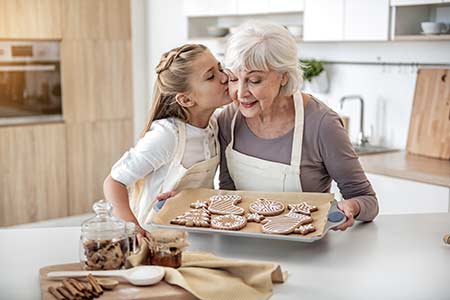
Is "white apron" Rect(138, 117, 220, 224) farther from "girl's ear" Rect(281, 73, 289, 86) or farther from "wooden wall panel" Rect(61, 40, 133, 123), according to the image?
"wooden wall panel" Rect(61, 40, 133, 123)

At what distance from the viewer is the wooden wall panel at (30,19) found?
4297mm

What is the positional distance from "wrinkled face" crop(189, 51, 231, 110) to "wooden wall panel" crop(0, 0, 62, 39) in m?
2.68

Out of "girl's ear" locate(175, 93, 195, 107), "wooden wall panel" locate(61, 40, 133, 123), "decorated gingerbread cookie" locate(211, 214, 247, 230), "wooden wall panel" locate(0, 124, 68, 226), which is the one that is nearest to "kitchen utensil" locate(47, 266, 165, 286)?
"decorated gingerbread cookie" locate(211, 214, 247, 230)

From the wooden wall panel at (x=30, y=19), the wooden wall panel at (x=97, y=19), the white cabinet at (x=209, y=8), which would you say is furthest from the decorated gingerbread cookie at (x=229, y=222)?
the wooden wall panel at (x=97, y=19)

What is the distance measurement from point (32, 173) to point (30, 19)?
102 cm

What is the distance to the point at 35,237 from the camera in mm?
1713

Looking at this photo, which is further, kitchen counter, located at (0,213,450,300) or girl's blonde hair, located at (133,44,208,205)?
girl's blonde hair, located at (133,44,208,205)

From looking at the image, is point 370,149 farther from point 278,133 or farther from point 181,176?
point 181,176

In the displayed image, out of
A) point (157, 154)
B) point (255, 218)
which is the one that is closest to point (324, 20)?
point (157, 154)

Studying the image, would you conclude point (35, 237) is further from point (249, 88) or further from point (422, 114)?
point (422, 114)

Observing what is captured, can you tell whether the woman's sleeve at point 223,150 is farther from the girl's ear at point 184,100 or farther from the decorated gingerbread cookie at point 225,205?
the decorated gingerbread cookie at point 225,205

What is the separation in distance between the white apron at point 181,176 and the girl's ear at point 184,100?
0.19ft

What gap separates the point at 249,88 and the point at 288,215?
437 mm

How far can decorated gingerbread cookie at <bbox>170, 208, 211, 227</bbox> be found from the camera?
5.36 feet
